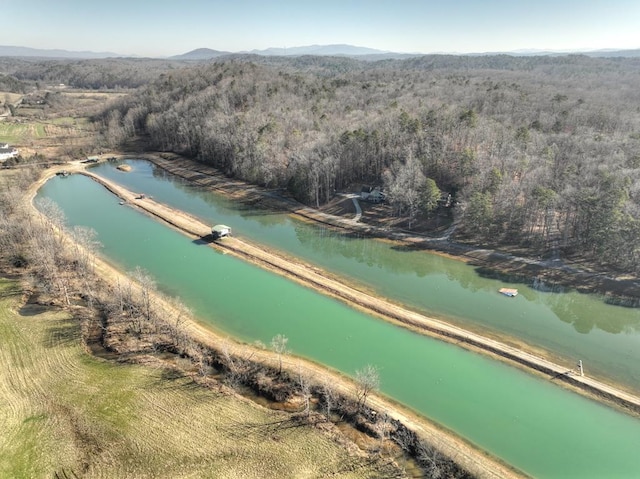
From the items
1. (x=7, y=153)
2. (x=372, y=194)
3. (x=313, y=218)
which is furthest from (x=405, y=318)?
(x=7, y=153)

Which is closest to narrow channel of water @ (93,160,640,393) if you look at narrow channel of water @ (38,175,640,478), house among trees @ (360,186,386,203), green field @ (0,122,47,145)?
narrow channel of water @ (38,175,640,478)

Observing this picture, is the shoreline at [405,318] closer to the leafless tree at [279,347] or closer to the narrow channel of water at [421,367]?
the narrow channel of water at [421,367]

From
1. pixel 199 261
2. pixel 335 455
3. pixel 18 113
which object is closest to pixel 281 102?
pixel 199 261

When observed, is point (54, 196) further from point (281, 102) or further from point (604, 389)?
point (604, 389)

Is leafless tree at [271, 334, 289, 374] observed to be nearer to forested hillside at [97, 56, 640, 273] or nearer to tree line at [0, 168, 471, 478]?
tree line at [0, 168, 471, 478]

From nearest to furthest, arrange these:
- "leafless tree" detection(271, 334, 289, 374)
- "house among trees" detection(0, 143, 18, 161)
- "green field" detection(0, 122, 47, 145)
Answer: "leafless tree" detection(271, 334, 289, 374)
"house among trees" detection(0, 143, 18, 161)
"green field" detection(0, 122, 47, 145)

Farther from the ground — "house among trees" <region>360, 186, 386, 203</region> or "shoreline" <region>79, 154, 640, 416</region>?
"house among trees" <region>360, 186, 386, 203</region>

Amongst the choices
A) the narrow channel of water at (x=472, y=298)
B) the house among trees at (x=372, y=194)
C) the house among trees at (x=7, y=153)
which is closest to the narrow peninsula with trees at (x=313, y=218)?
the house among trees at (x=372, y=194)

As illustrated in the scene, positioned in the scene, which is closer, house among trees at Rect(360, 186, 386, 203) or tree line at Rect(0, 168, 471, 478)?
tree line at Rect(0, 168, 471, 478)
